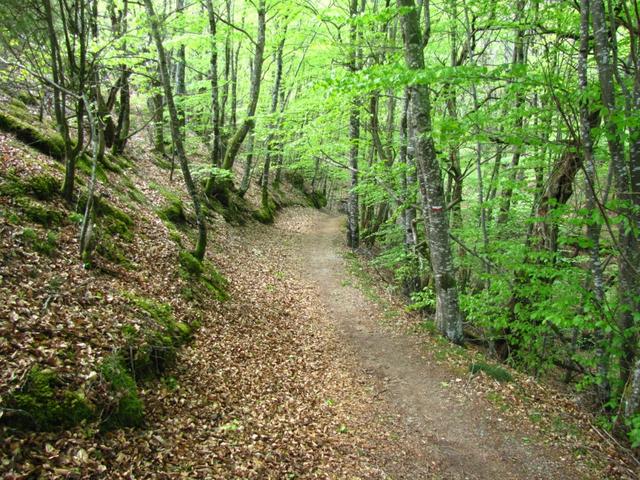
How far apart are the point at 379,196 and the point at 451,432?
31.1 ft

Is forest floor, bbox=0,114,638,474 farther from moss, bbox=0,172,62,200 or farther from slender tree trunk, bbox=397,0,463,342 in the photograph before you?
slender tree trunk, bbox=397,0,463,342

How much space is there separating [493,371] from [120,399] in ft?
21.4

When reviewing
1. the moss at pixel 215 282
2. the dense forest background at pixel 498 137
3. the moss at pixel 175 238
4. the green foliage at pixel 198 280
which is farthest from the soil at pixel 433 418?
the moss at pixel 175 238

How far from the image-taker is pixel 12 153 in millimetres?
6922

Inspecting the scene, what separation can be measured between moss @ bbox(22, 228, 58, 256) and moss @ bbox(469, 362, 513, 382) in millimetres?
→ 7756

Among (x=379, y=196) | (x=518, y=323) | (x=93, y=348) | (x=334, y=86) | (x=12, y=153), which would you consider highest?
(x=334, y=86)

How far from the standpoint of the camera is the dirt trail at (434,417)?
5.31 metres

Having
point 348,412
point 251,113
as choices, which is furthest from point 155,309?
point 251,113

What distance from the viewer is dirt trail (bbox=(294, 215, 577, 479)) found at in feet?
17.4

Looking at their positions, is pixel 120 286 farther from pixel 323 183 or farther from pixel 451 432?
pixel 323 183

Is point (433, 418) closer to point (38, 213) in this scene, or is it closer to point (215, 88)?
point (38, 213)

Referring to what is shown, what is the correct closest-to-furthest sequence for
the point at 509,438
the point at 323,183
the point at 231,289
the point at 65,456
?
the point at 65,456 → the point at 509,438 → the point at 231,289 → the point at 323,183

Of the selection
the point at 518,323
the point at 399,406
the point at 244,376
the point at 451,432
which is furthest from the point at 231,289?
the point at 518,323

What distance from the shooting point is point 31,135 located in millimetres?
8039
